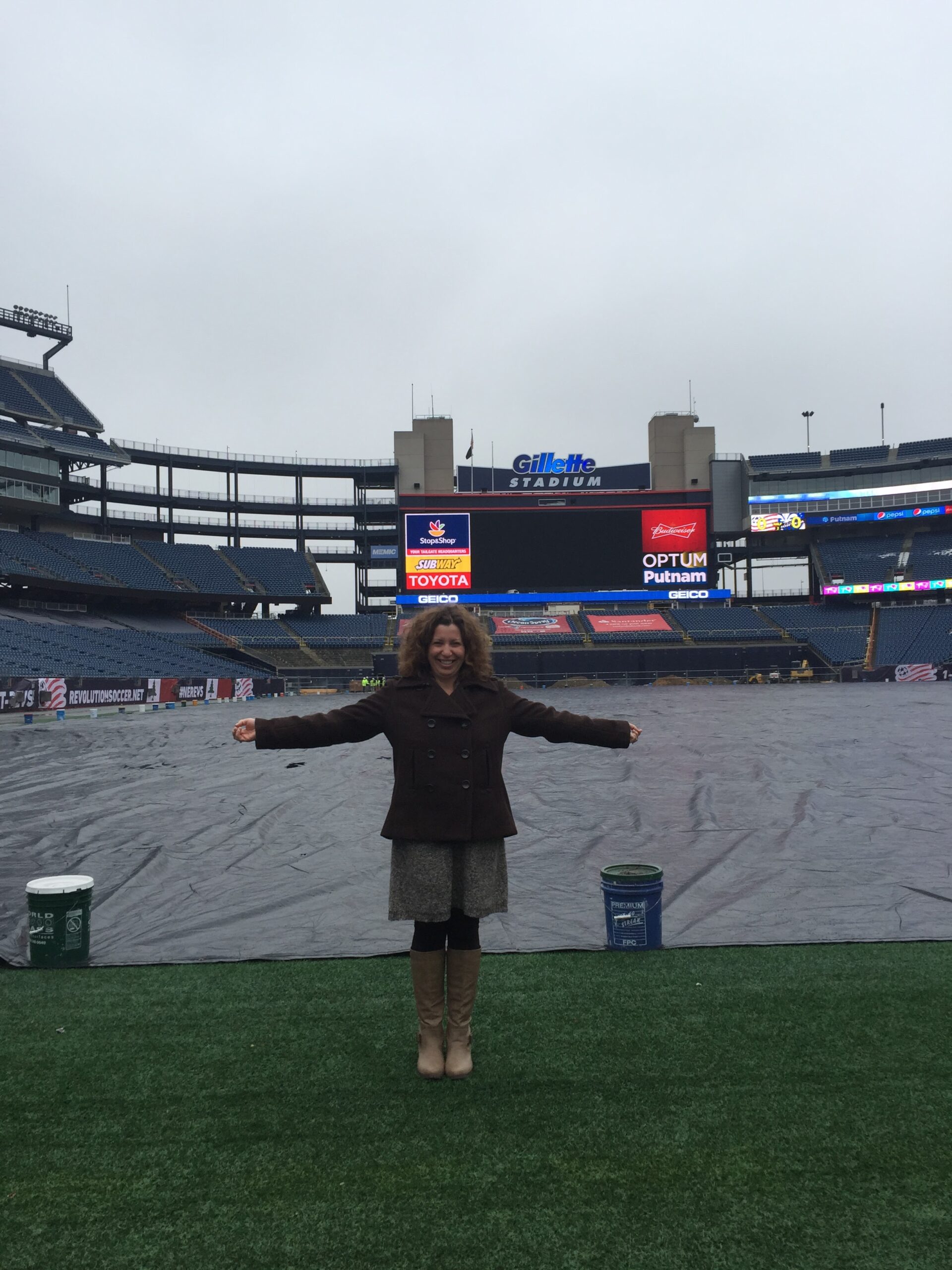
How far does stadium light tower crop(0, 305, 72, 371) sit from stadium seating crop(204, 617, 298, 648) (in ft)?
71.1

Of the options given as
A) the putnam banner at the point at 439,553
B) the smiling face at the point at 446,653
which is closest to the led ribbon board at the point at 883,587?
the putnam banner at the point at 439,553

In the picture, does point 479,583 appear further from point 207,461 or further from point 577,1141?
point 577,1141

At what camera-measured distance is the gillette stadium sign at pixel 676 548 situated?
59812 millimetres

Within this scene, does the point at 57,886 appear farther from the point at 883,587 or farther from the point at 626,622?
the point at 883,587

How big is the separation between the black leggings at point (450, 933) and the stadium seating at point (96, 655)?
32.7 m

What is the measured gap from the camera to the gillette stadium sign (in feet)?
196

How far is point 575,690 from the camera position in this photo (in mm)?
47594

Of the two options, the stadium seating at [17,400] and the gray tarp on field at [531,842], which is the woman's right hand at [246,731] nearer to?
the gray tarp on field at [531,842]

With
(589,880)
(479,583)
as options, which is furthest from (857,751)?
(479,583)

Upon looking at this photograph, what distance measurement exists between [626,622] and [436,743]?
57.0 metres

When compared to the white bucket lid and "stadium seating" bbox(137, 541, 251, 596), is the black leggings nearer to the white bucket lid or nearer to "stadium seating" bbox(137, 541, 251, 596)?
the white bucket lid

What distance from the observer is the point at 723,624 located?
196 feet

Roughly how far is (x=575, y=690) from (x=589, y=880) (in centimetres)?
4073

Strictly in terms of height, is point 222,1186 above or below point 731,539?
below
